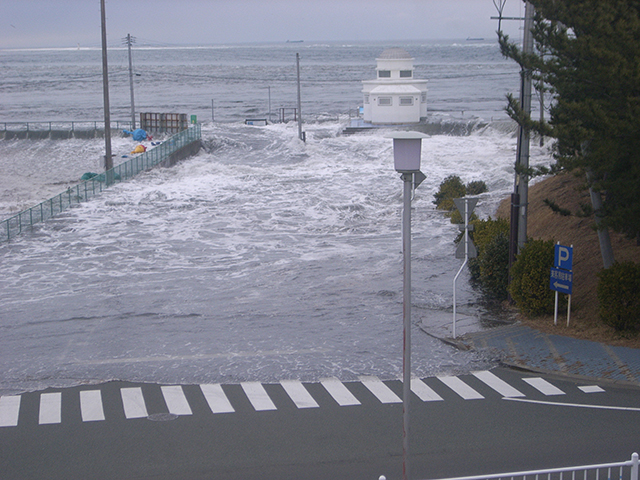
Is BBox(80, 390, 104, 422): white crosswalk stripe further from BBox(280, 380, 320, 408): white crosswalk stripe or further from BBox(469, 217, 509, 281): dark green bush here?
BBox(469, 217, 509, 281): dark green bush

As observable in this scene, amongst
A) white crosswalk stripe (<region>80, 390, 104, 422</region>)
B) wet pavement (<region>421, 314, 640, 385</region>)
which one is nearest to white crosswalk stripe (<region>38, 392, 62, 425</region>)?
white crosswalk stripe (<region>80, 390, 104, 422</region>)

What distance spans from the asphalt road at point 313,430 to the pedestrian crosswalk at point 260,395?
0.03 m

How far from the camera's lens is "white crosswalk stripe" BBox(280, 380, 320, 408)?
12695mm

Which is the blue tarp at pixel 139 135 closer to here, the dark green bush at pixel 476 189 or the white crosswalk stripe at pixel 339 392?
the dark green bush at pixel 476 189

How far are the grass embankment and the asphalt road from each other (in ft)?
9.61

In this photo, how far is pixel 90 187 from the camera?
131 feet

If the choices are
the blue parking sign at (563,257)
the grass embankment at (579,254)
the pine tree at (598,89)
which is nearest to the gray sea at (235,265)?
the grass embankment at (579,254)

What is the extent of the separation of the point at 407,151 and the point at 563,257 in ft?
30.9

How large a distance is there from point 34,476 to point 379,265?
647 inches

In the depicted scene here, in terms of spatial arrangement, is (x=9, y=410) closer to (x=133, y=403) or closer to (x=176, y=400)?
(x=133, y=403)

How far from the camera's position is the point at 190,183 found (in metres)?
44.2

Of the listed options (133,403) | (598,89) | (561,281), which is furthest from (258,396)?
(598,89)

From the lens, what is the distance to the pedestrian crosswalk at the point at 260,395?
40.7 feet

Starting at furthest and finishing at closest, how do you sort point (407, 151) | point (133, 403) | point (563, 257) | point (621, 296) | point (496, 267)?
point (496, 267) < point (563, 257) < point (621, 296) < point (133, 403) < point (407, 151)
